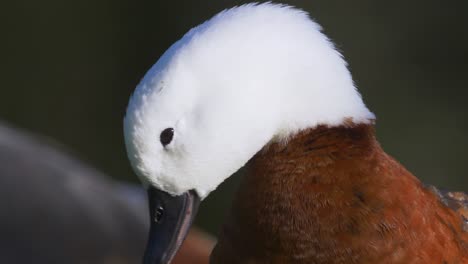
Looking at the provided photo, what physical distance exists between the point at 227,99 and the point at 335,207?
12.6 inches

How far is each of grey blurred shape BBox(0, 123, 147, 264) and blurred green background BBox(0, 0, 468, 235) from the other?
121cm

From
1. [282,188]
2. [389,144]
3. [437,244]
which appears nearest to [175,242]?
[282,188]

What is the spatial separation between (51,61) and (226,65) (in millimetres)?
4052

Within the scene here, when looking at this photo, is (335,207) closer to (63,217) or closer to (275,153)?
(275,153)

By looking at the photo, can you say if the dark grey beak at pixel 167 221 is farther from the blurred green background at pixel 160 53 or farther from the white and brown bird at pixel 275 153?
the blurred green background at pixel 160 53

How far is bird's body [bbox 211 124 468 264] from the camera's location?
5.93ft

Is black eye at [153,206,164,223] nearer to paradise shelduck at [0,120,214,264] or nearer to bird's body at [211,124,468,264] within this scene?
bird's body at [211,124,468,264]

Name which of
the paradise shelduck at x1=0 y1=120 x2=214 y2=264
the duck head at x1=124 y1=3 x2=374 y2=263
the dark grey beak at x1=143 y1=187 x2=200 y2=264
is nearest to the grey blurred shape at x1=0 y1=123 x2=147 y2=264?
the paradise shelduck at x1=0 y1=120 x2=214 y2=264

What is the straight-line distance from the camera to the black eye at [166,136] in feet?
5.42

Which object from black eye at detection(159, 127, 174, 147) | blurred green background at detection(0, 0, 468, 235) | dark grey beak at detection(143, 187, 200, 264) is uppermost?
black eye at detection(159, 127, 174, 147)

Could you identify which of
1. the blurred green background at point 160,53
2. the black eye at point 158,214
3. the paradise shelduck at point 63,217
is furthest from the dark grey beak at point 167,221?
the blurred green background at point 160,53

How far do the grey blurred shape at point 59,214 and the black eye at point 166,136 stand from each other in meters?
1.69

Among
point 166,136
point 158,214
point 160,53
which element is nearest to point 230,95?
point 166,136

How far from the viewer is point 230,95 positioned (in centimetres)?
167
